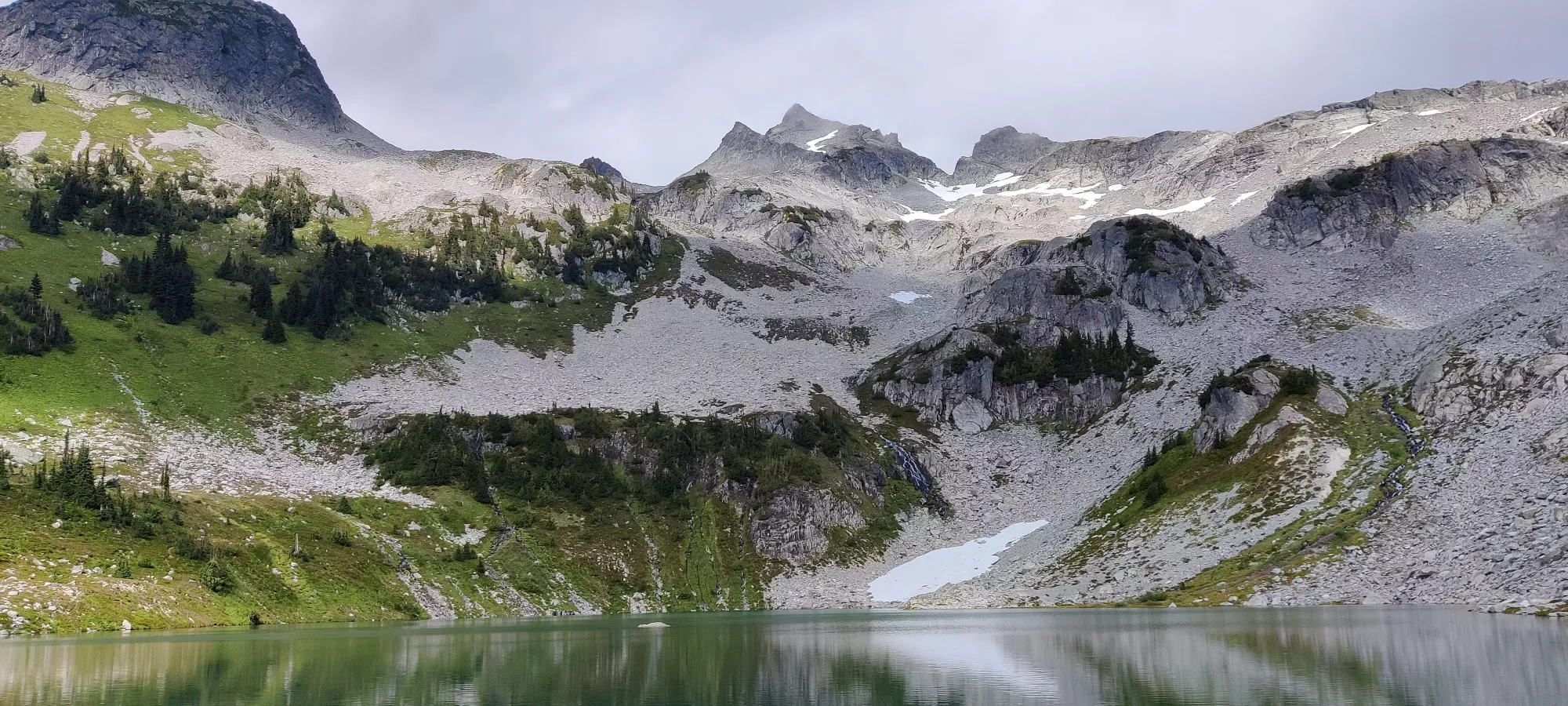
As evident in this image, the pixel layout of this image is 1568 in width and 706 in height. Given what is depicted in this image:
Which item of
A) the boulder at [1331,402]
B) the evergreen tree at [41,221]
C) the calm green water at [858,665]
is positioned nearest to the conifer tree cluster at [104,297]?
the evergreen tree at [41,221]

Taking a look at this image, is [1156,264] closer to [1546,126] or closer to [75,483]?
[1546,126]

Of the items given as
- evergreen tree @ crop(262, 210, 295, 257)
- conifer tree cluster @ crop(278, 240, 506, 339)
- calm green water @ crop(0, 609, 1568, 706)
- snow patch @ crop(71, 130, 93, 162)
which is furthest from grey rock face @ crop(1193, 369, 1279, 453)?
snow patch @ crop(71, 130, 93, 162)

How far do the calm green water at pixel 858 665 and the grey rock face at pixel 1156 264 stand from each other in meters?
112

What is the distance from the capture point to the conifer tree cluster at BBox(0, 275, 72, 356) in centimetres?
10575

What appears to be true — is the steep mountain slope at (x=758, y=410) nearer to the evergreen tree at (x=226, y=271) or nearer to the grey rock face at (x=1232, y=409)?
the grey rock face at (x=1232, y=409)

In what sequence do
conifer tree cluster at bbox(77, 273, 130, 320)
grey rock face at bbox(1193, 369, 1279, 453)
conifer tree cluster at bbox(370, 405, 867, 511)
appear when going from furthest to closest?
1. conifer tree cluster at bbox(77, 273, 130, 320)
2. conifer tree cluster at bbox(370, 405, 867, 511)
3. grey rock face at bbox(1193, 369, 1279, 453)

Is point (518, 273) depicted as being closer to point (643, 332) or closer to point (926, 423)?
point (643, 332)

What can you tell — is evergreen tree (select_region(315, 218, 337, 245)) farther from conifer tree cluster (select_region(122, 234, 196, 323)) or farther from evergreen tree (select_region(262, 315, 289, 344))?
evergreen tree (select_region(262, 315, 289, 344))

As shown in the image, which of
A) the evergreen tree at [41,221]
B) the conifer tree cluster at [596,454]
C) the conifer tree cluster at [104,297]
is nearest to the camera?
the conifer tree cluster at [596,454]

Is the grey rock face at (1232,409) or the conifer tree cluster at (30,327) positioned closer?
the conifer tree cluster at (30,327)

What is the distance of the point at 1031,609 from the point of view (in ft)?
286

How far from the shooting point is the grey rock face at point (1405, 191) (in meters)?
171

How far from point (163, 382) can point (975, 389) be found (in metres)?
114

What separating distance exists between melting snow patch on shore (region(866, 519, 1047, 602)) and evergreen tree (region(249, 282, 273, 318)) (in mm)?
102292
